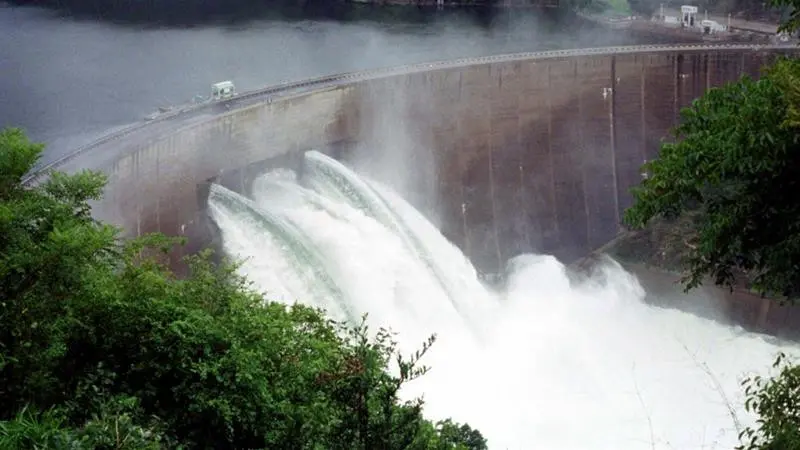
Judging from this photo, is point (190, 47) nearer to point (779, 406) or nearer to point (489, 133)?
point (489, 133)

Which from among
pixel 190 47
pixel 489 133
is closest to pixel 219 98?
pixel 489 133

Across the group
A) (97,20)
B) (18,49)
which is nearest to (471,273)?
(18,49)

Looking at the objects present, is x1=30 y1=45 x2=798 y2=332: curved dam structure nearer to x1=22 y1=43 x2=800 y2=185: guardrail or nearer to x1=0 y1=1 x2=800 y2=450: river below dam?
x1=22 y1=43 x2=800 y2=185: guardrail

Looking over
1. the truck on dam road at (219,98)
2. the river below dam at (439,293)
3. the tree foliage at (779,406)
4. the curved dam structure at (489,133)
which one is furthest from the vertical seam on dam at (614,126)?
the tree foliage at (779,406)

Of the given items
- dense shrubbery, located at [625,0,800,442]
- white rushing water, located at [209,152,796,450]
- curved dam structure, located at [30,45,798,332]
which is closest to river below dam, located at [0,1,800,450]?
white rushing water, located at [209,152,796,450]

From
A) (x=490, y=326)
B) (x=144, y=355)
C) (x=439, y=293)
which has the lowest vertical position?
(x=490, y=326)

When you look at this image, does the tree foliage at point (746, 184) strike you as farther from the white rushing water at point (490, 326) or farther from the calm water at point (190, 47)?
the calm water at point (190, 47)

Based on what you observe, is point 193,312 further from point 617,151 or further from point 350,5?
point 350,5
